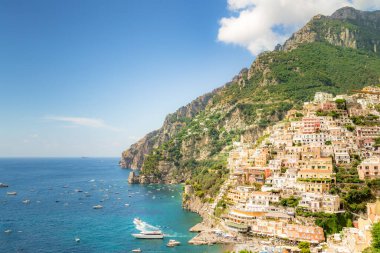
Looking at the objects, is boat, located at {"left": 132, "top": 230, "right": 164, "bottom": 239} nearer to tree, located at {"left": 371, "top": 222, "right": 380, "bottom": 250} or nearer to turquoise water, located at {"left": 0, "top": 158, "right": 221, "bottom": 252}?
turquoise water, located at {"left": 0, "top": 158, "right": 221, "bottom": 252}

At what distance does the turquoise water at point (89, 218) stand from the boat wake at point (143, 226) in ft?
4.48

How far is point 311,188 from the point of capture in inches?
2862

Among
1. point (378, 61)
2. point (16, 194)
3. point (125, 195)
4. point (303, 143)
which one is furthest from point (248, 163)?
point (378, 61)

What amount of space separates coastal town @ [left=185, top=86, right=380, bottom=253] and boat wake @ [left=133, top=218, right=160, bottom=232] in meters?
13.6

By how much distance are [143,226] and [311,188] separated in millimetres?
37157

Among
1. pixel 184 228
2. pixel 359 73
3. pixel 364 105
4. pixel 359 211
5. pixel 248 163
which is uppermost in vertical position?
pixel 359 73

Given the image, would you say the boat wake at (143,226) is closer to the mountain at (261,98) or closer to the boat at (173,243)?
the boat at (173,243)

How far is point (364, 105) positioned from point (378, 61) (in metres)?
91.6

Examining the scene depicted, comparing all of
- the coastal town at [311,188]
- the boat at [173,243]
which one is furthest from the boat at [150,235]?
the coastal town at [311,188]

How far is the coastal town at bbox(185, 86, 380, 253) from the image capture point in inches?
2469

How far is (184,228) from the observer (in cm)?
8112

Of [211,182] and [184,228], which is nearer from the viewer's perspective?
[184,228]

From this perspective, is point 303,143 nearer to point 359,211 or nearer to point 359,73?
point 359,211

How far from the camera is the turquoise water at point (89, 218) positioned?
6919 centimetres
